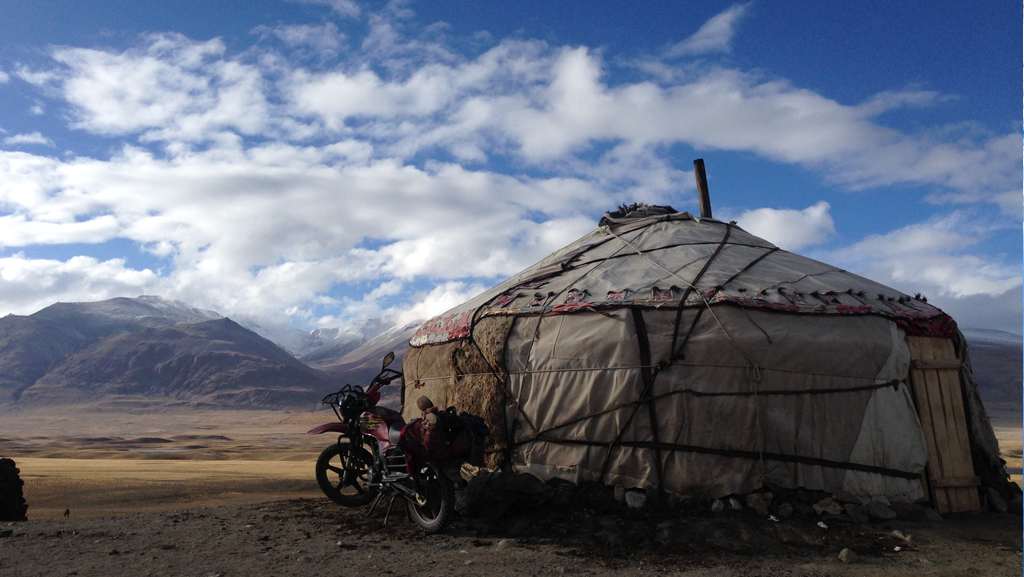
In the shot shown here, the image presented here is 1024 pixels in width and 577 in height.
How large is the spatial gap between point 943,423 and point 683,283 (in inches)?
101

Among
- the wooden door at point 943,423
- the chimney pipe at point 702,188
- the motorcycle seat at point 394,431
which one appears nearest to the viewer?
the motorcycle seat at point 394,431

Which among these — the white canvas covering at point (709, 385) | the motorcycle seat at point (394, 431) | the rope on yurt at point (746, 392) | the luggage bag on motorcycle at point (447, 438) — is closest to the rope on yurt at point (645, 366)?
the white canvas covering at point (709, 385)

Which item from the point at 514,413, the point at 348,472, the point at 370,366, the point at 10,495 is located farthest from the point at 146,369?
the point at 514,413

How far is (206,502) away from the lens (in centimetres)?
797

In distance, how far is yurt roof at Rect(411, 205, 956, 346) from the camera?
5898mm

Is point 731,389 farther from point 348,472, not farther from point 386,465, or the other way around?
point 348,472

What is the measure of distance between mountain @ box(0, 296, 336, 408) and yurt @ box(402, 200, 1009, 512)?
66.7 metres

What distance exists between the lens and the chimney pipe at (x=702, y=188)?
359 inches

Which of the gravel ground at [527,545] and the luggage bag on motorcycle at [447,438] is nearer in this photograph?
the gravel ground at [527,545]

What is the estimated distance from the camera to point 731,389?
5.61 meters

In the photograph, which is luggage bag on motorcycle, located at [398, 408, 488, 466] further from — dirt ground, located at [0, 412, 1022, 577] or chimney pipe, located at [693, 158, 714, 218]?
chimney pipe, located at [693, 158, 714, 218]

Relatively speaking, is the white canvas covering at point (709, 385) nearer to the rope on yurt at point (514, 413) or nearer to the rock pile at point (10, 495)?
the rope on yurt at point (514, 413)

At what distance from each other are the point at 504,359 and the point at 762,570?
2.79 metres

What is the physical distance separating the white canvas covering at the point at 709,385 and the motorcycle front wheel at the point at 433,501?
3.16ft
